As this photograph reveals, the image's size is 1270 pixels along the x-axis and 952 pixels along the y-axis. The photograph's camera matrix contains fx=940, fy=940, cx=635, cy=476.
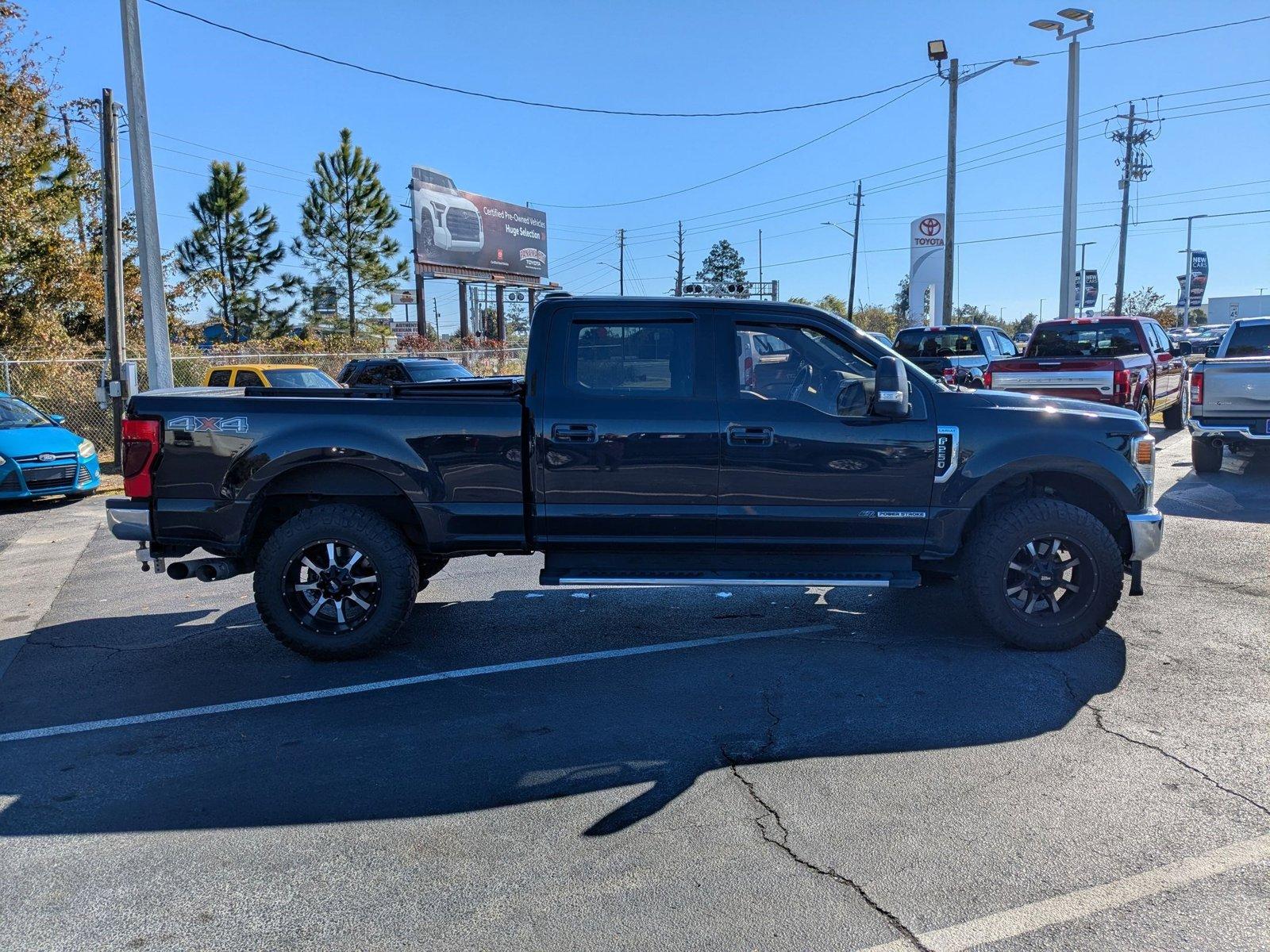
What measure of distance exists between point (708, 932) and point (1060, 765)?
1.95m

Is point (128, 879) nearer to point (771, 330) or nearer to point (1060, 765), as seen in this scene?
point (1060, 765)

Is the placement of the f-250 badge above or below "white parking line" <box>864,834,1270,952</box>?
above

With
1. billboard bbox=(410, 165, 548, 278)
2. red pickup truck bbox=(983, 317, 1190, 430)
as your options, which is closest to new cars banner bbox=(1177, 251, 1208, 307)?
billboard bbox=(410, 165, 548, 278)

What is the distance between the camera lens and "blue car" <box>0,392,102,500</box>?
37.4ft

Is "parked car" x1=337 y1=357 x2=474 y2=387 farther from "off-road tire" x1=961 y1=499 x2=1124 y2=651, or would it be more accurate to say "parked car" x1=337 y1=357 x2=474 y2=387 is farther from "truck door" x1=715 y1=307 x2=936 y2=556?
"off-road tire" x1=961 y1=499 x2=1124 y2=651

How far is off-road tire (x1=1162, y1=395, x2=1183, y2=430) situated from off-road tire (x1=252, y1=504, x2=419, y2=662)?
16.3 m

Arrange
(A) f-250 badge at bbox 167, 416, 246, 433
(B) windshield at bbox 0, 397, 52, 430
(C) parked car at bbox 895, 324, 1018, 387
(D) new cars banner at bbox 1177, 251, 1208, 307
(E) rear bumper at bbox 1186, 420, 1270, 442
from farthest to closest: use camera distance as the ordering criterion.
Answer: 1. (D) new cars banner at bbox 1177, 251, 1208, 307
2. (C) parked car at bbox 895, 324, 1018, 387
3. (B) windshield at bbox 0, 397, 52, 430
4. (E) rear bumper at bbox 1186, 420, 1270, 442
5. (A) f-250 badge at bbox 167, 416, 246, 433

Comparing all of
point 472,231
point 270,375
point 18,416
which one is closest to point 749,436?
point 18,416

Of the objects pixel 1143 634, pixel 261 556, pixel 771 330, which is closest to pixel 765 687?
pixel 771 330

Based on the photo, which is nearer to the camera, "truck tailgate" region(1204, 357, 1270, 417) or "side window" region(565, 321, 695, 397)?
"side window" region(565, 321, 695, 397)

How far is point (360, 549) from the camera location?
540cm

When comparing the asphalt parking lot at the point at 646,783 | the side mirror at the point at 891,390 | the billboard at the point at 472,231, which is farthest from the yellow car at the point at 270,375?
the billboard at the point at 472,231

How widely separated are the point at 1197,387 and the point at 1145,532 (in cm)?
718

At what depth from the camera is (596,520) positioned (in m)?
5.43
